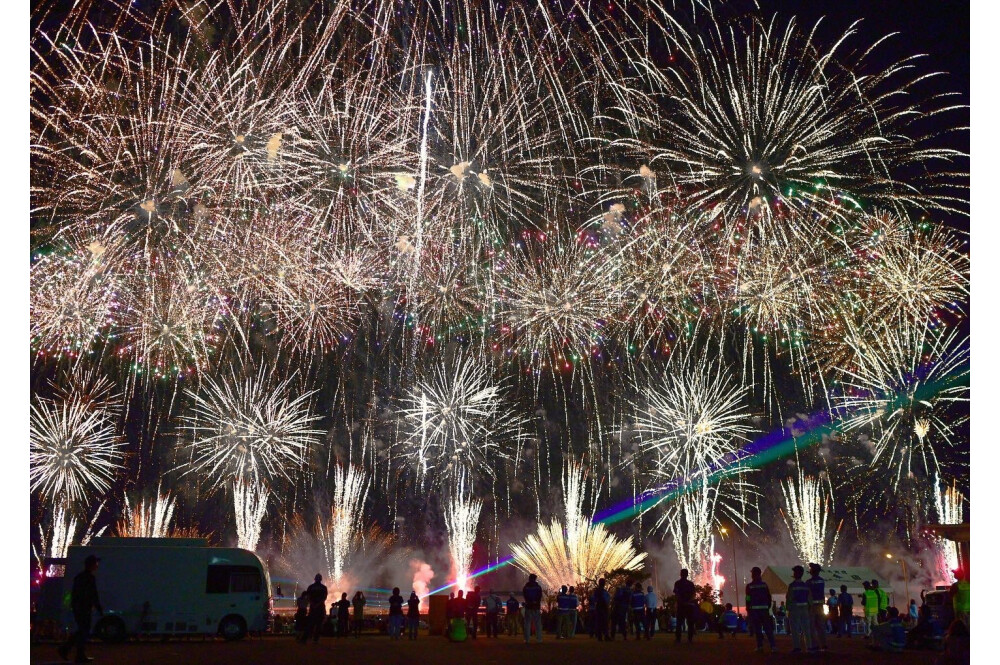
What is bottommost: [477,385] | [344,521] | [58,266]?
[344,521]

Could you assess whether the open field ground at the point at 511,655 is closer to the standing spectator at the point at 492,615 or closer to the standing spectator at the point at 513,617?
the standing spectator at the point at 492,615

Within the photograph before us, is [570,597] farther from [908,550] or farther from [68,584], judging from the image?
[908,550]

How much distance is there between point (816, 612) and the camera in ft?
53.8

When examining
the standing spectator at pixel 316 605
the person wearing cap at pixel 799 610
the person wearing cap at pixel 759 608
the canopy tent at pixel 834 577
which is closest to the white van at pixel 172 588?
the standing spectator at pixel 316 605

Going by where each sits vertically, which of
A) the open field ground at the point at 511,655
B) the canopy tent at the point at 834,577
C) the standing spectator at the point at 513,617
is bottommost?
the canopy tent at the point at 834,577

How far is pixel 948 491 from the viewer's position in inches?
1591

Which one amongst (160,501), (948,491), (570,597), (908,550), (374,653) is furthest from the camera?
(908,550)

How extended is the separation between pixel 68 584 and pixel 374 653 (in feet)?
35.2

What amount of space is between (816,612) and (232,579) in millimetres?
15631

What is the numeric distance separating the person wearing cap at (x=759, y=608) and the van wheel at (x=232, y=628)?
45.4 ft

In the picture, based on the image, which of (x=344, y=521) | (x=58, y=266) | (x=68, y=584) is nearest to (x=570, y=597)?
(x=68, y=584)

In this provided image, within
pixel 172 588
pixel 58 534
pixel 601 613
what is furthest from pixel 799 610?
pixel 58 534

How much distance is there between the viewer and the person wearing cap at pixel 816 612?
16109 mm

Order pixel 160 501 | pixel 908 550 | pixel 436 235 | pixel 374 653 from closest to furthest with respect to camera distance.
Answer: pixel 374 653 → pixel 436 235 → pixel 160 501 → pixel 908 550
